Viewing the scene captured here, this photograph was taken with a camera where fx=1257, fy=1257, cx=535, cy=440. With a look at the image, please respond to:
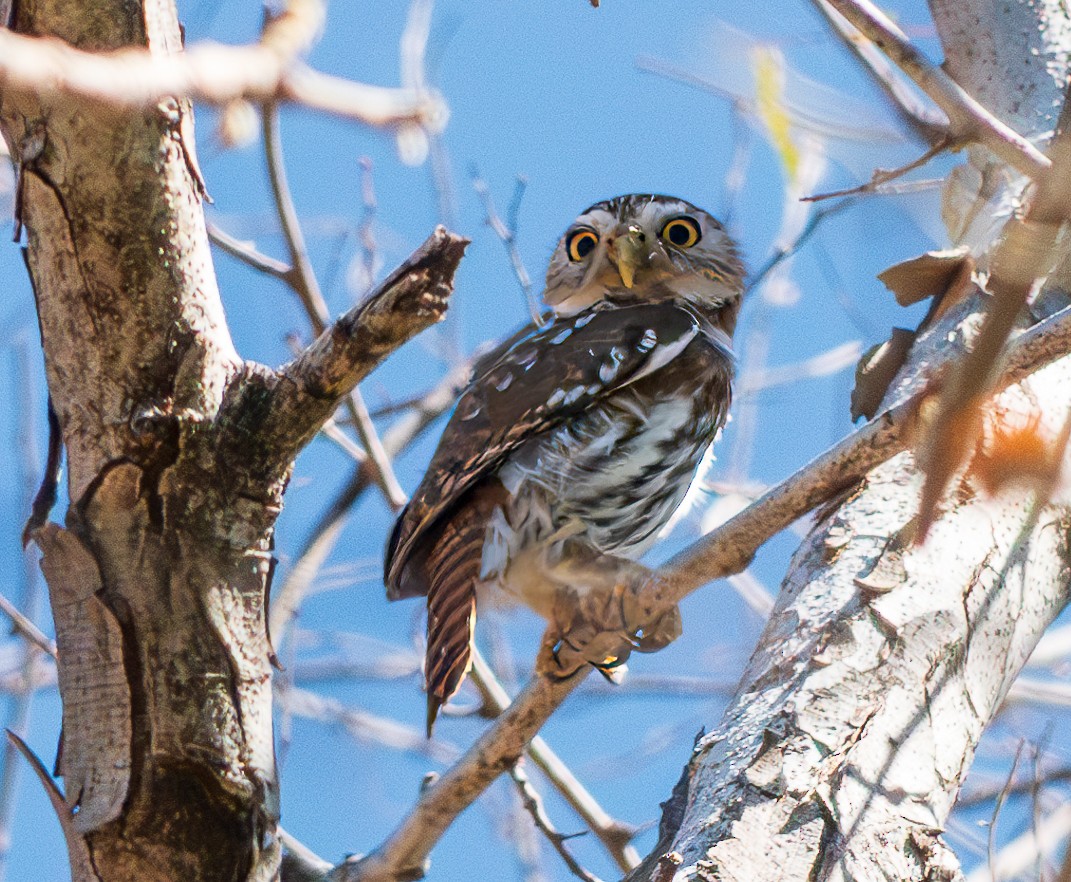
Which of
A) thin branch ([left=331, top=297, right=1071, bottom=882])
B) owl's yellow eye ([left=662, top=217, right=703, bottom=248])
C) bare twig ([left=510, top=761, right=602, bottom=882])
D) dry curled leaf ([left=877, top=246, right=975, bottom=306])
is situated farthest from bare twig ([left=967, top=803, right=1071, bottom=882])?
owl's yellow eye ([left=662, top=217, right=703, bottom=248])

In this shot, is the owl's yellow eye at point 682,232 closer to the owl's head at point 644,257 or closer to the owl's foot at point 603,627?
the owl's head at point 644,257

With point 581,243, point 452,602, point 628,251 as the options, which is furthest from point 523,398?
point 581,243

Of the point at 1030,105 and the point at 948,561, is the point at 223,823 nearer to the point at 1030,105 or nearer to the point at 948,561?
the point at 948,561

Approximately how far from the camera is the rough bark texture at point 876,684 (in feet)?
6.06

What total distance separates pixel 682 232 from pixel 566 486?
4.19 feet

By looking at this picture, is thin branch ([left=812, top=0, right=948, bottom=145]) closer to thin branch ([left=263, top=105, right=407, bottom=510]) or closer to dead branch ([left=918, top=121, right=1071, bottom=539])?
thin branch ([left=263, top=105, right=407, bottom=510])

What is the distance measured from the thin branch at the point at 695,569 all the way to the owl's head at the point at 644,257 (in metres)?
1.44

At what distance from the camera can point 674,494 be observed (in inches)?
124

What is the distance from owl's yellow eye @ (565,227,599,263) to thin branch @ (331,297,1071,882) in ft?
5.20

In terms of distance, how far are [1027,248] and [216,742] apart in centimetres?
144

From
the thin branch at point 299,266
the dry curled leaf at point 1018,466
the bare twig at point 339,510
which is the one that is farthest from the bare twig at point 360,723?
the dry curled leaf at point 1018,466

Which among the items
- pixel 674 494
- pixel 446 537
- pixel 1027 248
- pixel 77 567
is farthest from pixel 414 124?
pixel 674 494

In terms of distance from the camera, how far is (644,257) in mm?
3652

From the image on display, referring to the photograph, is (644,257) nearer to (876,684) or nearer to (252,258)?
(252,258)
